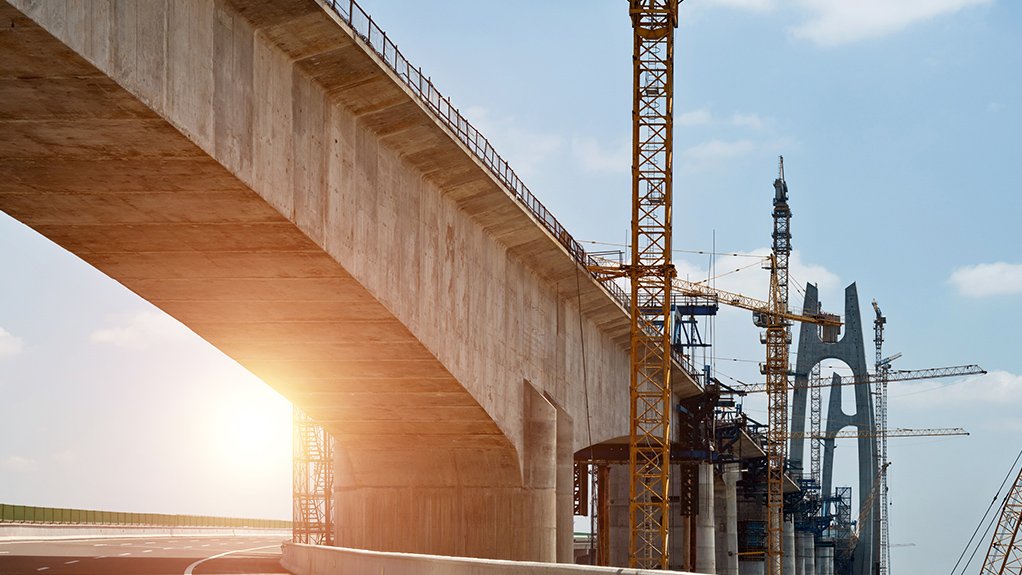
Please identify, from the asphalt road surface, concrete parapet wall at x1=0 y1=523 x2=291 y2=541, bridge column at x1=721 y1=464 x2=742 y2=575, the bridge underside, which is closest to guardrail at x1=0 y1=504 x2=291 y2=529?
concrete parapet wall at x1=0 y1=523 x2=291 y2=541

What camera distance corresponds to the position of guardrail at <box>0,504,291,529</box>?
79.3m

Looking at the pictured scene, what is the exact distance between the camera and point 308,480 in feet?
270

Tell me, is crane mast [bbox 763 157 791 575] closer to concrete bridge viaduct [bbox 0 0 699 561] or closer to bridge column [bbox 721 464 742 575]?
bridge column [bbox 721 464 742 575]

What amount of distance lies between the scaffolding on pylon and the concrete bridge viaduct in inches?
1329

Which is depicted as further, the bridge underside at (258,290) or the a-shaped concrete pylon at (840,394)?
the a-shaped concrete pylon at (840,394)

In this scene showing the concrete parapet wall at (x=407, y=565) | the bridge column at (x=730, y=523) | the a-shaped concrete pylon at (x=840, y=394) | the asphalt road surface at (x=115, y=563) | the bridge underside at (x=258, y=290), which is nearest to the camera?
the concrete parapet wall at (x=407, y=565)

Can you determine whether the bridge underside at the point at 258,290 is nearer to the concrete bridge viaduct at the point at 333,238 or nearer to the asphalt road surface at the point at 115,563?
the concrete bridge viaduct at the point at 333,238

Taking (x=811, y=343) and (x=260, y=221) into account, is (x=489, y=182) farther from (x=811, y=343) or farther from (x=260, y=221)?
(x=811, y=343)

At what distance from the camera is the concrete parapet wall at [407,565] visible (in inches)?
739

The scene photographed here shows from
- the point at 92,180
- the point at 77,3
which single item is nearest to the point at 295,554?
the point at 92,180

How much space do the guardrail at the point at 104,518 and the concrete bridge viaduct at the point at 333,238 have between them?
37353 mm

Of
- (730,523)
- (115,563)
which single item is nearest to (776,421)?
(730,523)

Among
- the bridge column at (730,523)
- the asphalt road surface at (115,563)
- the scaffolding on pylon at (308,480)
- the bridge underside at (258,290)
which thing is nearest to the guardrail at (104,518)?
the scaffolding on pylon at (308,480)

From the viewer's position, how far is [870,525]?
650ft
